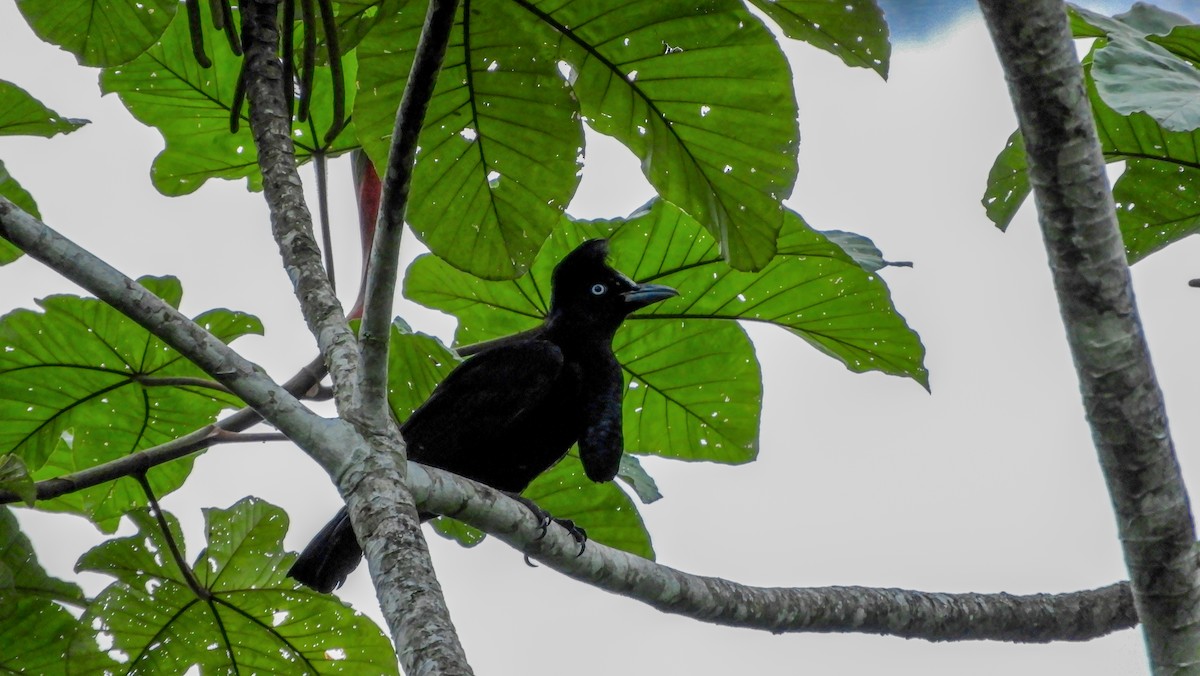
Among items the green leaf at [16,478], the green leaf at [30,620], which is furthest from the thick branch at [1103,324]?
the green leaf at [30,620]

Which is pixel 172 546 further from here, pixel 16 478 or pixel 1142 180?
pixel 1142 180

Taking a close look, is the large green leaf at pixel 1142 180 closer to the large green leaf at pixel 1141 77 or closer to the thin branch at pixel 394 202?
the large green leaf at pixel 1141 77

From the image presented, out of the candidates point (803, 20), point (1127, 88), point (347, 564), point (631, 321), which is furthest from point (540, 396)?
point (1127, 88)

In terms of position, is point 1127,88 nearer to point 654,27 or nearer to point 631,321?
point 654,27

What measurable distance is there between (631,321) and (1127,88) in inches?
67.8

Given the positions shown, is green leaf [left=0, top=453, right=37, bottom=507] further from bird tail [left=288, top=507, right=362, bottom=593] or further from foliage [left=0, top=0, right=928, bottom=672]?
bird tail [left=288, top=507, right=362, bottom=593]

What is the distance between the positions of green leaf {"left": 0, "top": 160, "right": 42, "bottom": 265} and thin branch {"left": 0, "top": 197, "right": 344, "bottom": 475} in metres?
1.16

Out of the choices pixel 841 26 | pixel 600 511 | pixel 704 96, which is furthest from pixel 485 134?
pixel 600 511

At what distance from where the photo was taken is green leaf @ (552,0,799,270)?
2434 millimetres

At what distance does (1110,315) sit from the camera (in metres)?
1.71

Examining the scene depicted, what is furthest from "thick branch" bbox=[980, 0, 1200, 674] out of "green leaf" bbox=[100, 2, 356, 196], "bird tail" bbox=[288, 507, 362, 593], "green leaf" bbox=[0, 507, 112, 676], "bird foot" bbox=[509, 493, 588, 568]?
"green leaf" bbox=[0, 507, 112, 676]

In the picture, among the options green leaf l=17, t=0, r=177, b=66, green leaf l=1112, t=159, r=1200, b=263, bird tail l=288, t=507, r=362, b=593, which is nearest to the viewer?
green leaf l=17, t=0, r=177, b=66

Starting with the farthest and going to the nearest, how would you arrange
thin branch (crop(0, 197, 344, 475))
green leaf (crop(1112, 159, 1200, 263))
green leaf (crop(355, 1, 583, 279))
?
green leaf (crop(1112, 159, 1200, 263)) < green leaf (crop(355, 1, 583, 279)) < thin branch (crop(0, 197, 344, 475))

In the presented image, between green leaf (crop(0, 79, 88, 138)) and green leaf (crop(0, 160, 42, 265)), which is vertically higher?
green leaf (crop(0, 79, 88, 138))
